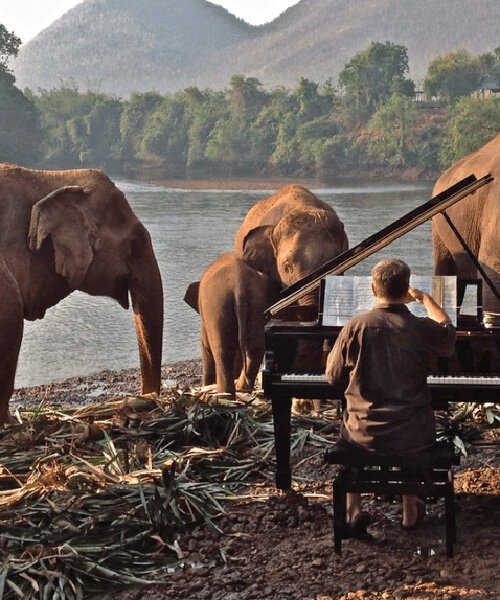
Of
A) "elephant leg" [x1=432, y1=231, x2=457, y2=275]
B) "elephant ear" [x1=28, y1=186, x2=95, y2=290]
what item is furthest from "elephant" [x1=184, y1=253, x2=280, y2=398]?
"elephant leg" [x1=432, y1=231, x2=457, y2=275]

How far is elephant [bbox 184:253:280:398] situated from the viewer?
31.5 ft

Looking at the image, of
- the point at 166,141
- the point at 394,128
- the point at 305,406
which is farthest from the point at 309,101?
the point at 305,406

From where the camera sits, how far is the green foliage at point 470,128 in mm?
50406

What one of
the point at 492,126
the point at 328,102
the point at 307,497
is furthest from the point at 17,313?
the point at 328,102

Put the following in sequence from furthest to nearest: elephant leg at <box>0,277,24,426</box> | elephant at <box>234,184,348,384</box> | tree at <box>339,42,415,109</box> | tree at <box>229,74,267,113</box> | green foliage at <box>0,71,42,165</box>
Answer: tree at <box>229,74,267,113</box>
tree at <box>339,42,415,109</box>
green foliage at <box>0,71,42,165</box>
elephant at <box>234,184,348,384</box>
elephant leg at <box>0,277,24,426</box>

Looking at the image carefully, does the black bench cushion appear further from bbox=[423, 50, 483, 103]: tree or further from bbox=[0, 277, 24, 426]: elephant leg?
bbox=[423, 50, 483, 103]: tree

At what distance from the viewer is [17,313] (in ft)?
26.6

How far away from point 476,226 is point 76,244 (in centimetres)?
365

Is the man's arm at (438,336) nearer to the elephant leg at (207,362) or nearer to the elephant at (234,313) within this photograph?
the elephant at (234,313)

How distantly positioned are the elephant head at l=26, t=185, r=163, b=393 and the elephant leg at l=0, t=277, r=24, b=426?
1.03 metres

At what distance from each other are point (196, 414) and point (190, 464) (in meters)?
0.70

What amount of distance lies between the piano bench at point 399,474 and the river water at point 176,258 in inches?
695

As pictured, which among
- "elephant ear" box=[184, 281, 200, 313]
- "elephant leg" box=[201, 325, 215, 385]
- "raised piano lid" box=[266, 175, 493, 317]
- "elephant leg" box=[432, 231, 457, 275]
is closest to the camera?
"raised piano lid" box=[266, 175, 493, 317]

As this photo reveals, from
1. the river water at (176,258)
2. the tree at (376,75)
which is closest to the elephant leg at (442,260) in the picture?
the river water at (176,258)
